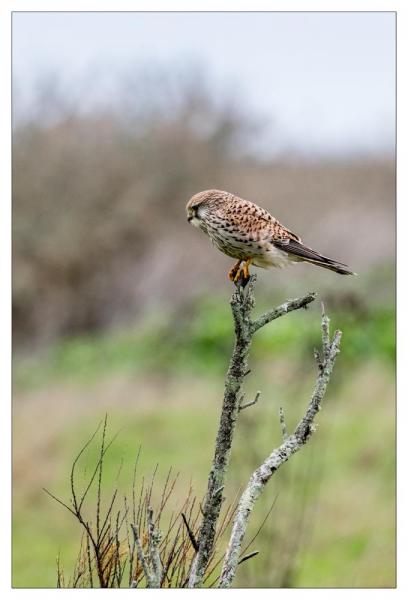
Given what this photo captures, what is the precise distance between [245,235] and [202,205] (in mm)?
150

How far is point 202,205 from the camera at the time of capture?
2328 millimetres

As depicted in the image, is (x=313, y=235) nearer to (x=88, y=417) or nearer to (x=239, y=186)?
(x=239, y=186)

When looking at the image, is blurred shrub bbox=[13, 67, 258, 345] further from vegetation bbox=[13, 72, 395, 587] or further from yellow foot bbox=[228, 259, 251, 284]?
yellow foot bbox=[228, 259, 251, 284]

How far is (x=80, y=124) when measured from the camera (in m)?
6.16

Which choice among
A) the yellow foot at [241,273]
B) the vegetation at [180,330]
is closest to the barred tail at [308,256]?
the yellow foot at [241,273]

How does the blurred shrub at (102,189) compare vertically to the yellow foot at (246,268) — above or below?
above

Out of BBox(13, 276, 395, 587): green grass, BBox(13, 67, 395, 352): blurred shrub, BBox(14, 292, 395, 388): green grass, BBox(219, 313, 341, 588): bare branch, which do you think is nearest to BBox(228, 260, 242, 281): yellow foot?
BBox(219, 313, 341, 588): bare branch

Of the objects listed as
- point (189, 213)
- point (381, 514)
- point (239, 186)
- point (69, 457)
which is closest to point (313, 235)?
point (239, 186)

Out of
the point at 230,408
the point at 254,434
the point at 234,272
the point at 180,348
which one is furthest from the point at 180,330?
the point at 230,408

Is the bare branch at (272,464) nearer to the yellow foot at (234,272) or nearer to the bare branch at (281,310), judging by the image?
the bare branch at (281,310)

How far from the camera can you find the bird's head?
2316mm

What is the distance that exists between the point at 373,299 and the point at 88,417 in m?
2.13

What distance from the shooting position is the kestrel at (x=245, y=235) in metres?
2.27

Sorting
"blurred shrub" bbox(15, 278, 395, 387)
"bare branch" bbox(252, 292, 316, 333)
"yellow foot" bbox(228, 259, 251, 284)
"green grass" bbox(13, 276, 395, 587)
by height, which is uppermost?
"blurred shrub" bbox(15, 278, 395, 387)
